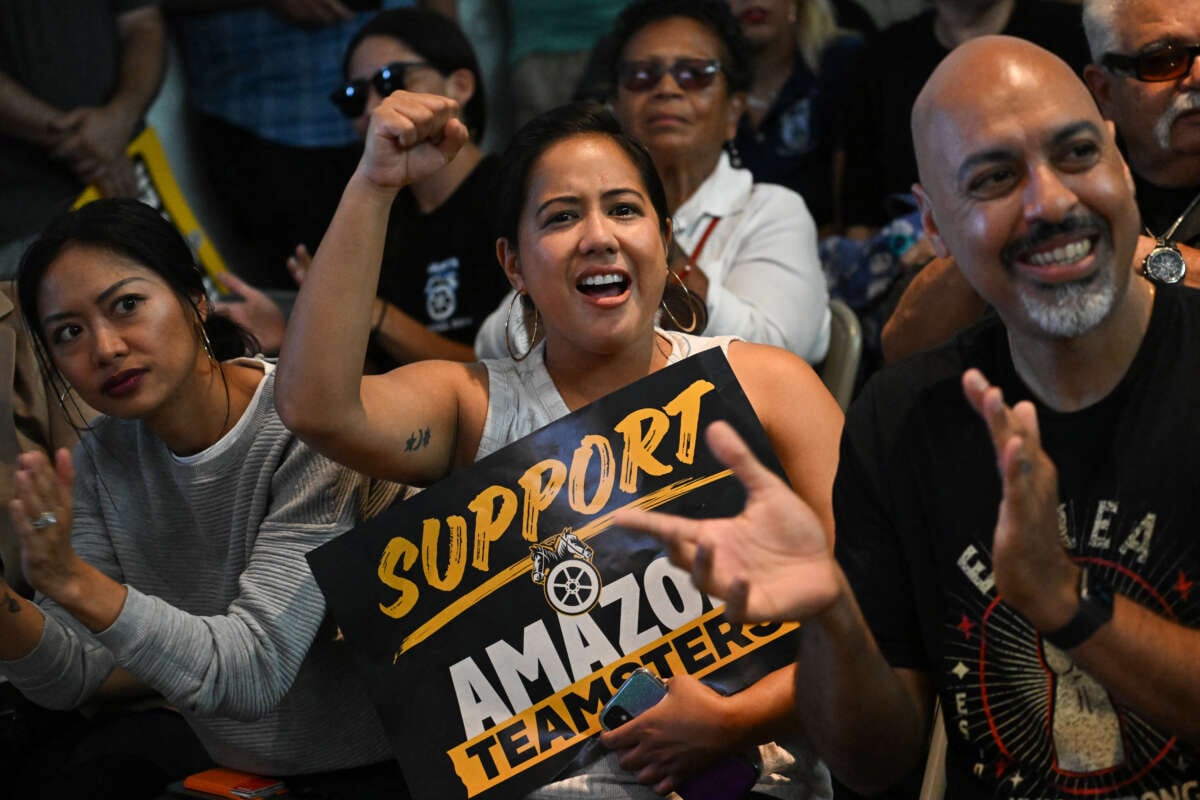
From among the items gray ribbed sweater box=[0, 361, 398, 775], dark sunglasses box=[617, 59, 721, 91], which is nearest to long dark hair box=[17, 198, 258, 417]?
gray ribbed sweater box=[0, 361, 398, 775]

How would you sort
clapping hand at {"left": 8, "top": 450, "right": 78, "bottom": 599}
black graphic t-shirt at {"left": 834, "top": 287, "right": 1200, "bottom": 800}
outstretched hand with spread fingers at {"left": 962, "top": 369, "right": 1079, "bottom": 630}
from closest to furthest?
1. outstretched hand with spread fingers at {"left": 962, "top": 369, "right": 1079, "bottom": 630}
2. black graphic t-shirt at {"left": 834, "top": 287, "right": 1200, "bottom": 800}
3. clapping hand at {"left": 8, "top": 450, "right": 78, "bottom": 599}

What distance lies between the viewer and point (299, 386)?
6.46 ft

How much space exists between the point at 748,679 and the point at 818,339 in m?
1.03

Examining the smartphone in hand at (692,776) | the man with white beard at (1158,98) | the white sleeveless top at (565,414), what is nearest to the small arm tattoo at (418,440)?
the white sleeveless top at (565,414)

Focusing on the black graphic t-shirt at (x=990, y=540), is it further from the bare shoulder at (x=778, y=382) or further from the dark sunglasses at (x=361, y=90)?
the dark sunglasses at (x=361, y=90)

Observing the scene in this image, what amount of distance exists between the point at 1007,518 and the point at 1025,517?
18 millimetres

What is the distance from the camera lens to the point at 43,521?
1.84 m

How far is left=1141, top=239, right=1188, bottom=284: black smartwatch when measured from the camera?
2086 millimetres

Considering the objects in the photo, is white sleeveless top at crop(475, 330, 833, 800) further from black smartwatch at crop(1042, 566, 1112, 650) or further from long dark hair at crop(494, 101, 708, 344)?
black smartwatch at crop(1042, 566, 1112, 650)

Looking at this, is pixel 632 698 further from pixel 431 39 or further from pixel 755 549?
pixel 431 39

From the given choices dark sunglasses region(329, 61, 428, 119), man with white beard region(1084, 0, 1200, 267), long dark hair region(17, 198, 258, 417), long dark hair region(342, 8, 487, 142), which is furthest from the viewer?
long dark hair region(342, 8, 487, 142)

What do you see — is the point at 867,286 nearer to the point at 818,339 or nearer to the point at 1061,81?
the point at 818,339

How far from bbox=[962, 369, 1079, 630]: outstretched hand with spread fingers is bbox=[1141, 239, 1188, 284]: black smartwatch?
2.65ft

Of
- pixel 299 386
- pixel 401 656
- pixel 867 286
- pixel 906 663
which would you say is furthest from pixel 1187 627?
pixel 867 286
